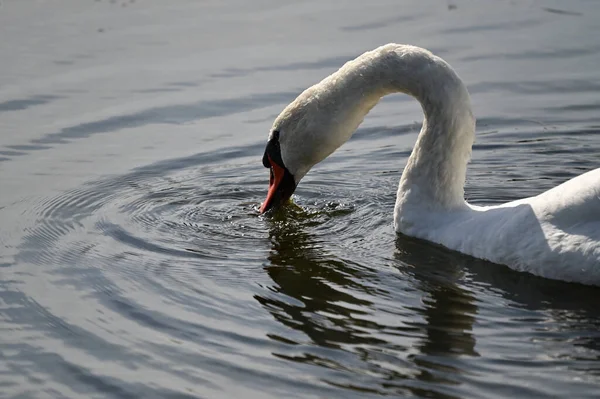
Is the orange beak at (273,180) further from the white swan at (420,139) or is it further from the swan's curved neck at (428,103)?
the swan's curved neck at (428,103)

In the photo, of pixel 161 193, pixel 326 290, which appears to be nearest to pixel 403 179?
pixel 326 290

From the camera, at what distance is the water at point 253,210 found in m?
6.75

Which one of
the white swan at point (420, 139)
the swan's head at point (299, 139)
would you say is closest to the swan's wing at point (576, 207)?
the white swan at point (420, 139)

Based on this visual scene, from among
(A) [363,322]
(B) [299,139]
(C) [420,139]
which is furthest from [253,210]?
(A) [363,322]

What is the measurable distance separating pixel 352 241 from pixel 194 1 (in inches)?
315

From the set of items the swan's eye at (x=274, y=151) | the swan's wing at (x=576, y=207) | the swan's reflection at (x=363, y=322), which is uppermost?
the swan's eye at (x=274, y=151)

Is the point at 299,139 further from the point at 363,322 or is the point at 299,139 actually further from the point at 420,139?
the point at 363,322

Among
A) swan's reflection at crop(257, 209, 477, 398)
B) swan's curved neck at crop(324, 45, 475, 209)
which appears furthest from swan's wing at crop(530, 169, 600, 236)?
swan's curved neck at crop(324, 45, 475, 209)

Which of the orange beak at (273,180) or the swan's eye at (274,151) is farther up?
the swan's eye at (274,151)

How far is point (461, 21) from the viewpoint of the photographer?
49.9 ft

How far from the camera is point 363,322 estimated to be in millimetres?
7320

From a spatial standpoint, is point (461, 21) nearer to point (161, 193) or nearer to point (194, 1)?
point (194, 1)

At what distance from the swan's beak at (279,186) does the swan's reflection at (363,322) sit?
0.53 metres

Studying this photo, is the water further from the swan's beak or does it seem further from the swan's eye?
the swan's eye
